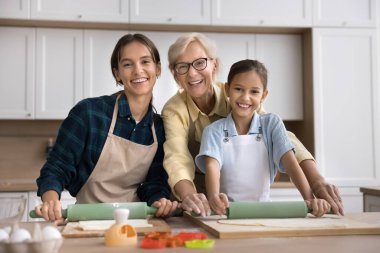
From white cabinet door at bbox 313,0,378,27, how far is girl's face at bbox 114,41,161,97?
6.60 feet

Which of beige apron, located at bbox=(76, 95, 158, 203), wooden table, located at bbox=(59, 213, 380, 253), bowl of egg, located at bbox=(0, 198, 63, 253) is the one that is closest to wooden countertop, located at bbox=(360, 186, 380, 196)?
beige apron, located at bbox=(76, 95, 158, 203)

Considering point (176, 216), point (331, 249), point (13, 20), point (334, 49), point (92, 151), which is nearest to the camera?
point (331, 249)

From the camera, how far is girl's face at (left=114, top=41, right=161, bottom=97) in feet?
5.00

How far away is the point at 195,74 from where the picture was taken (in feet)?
5.18

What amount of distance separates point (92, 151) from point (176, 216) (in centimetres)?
38

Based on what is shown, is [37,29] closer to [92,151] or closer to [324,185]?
[92,151]

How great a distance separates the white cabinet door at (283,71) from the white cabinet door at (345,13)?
0.75 feet

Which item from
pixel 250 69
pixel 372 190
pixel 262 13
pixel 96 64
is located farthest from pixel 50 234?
pixel 262 13

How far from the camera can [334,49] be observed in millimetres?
3258

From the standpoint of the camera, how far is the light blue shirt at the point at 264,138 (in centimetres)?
143

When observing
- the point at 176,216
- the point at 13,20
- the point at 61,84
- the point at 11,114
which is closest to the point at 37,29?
the point at 13,20

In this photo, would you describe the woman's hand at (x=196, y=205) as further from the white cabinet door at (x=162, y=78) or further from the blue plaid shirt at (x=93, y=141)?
the white cabinet door at (x=162, y=78)

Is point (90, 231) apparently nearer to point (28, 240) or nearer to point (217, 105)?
point (28, 240)

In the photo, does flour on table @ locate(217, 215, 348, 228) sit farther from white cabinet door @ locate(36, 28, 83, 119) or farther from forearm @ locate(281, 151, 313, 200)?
white cabinet door @ locate(36, 28, 83, 119)
